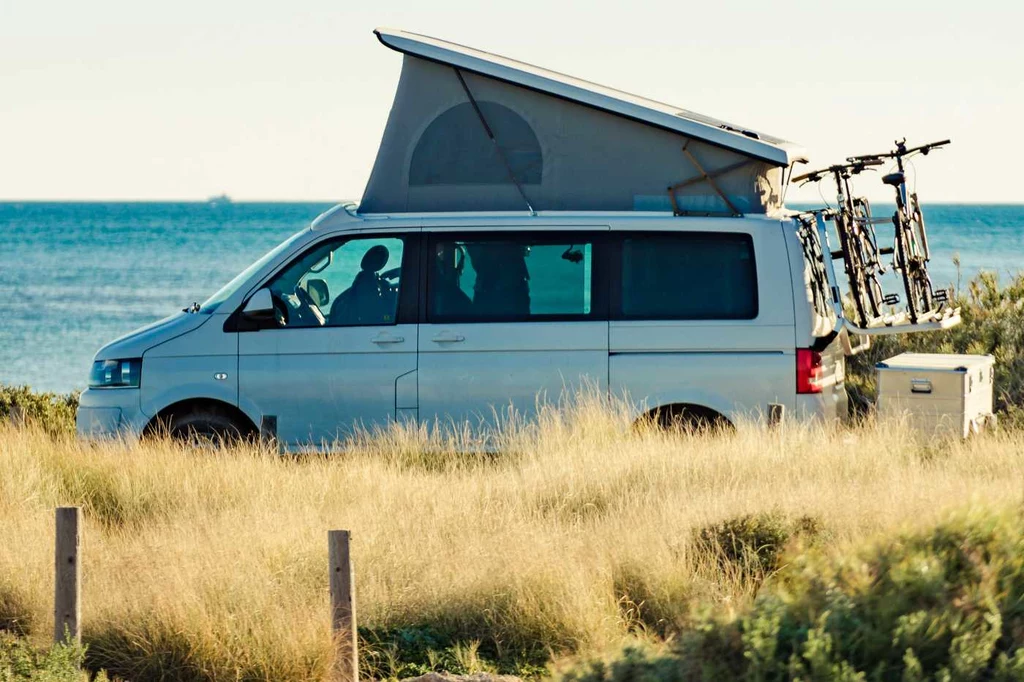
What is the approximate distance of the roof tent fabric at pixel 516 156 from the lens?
8789 millimetres

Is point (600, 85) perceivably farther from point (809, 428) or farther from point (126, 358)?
point (126, 358)

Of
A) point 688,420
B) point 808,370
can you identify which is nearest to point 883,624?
point 808,370

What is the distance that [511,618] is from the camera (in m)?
5.85

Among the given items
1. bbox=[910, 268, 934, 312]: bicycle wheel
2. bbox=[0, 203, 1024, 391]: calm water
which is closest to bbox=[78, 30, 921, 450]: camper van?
bbox=[910, 268, 934, 312]: bicycle wheel

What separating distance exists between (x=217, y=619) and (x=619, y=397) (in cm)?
356

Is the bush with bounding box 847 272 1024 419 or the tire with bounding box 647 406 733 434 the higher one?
the bush with bounding box 847 272 1024 419

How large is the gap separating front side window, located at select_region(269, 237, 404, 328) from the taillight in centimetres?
260

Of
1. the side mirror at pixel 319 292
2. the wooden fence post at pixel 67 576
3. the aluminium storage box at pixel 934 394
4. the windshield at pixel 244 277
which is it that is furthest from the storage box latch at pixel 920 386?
the wooden fence post at pixel 67 576

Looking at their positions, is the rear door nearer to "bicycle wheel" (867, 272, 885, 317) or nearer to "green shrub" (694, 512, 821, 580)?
"bicycle wheel" (867, 272, 885, 317)

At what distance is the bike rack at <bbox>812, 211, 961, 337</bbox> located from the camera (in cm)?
838

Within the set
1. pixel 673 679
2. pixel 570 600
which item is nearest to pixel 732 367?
pixel 570 600

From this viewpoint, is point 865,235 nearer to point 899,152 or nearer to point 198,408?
point 899,152

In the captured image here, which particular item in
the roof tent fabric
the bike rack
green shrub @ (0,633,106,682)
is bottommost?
green shrub @ (0,633,106,682)

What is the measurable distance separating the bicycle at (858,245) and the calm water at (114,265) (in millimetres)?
6414
